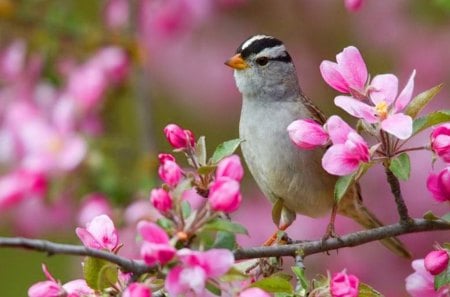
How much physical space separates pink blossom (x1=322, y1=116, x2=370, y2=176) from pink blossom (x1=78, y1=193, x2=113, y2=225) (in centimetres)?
180

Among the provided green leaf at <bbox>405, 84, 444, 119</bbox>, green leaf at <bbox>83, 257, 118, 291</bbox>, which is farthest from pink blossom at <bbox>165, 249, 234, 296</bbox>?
green leaf at <bbox>405, 84, 444, 119</bbox>

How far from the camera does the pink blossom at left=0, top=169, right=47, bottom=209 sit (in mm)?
3645

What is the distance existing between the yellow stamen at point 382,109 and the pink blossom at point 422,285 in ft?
1.15

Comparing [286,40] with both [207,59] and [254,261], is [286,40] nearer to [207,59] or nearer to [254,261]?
[207,59]

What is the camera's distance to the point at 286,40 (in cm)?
487

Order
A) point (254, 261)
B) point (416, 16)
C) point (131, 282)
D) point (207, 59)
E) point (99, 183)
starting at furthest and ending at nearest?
1. point (207, 59)
2. point (416, 16)
3. point (99, 183)
4. point (254, 261)
5. point (131, 282)

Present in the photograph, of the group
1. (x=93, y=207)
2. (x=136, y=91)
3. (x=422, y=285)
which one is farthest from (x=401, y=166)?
(x=136, y=91)

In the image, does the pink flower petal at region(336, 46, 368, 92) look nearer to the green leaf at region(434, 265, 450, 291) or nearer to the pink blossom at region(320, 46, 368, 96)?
the pink blossom at region(320, 46, 368, 96)

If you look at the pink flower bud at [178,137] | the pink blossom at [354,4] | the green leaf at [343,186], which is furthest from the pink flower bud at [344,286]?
the pink blossom at [354,4]

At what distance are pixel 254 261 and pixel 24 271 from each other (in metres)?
3.76

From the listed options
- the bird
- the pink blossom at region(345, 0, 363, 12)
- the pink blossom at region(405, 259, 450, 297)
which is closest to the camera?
the pink blossom at region(405, 259, 450, 297)

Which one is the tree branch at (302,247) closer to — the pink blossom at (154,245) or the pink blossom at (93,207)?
the pink blossom at (154,245)

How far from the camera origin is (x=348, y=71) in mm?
2125

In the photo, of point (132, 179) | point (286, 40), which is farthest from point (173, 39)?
point (132, 179)
